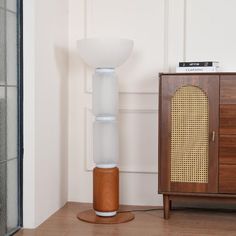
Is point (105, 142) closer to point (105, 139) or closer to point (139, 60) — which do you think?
point (105, 139)

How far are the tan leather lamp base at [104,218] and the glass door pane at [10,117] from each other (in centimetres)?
45

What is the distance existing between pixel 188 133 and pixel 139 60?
75 cm

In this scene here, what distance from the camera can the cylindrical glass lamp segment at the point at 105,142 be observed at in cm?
303

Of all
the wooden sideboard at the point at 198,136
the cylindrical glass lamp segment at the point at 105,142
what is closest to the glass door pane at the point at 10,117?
the cylindrical glass lamp segment at the point at 105,142

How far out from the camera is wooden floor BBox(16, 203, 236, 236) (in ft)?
8.93

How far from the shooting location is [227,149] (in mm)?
2896

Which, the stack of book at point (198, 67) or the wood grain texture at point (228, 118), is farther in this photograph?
the stack of book at point (198, 67)

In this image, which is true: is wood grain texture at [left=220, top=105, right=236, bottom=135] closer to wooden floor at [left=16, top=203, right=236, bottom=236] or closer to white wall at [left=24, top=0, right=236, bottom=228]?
white wall at [left=24, top=0, right=236, bottom=228]

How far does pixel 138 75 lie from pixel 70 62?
21.1 inches

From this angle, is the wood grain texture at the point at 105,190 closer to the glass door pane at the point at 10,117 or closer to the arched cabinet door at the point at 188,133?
the arched cabinet door at the point at 188,133

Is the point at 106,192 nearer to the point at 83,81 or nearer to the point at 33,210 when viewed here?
the point at 33,210

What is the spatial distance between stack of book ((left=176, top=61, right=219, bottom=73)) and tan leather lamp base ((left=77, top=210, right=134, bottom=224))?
1.04 m

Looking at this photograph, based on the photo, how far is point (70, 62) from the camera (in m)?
3.49

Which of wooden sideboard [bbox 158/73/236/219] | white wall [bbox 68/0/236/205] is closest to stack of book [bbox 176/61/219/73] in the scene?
wooden sideboard [bbox 158/73/236/219]
